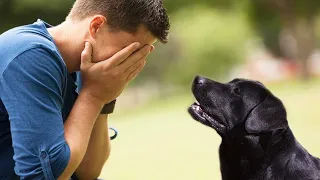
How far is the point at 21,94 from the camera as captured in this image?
Answer: 1.63m

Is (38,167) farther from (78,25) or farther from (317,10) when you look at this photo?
(317,10)

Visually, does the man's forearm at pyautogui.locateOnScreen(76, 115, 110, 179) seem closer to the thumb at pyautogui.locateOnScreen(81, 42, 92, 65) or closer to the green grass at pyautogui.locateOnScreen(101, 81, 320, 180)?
the thumb at pyautogui.locateOnScreen(81, 42, 92, 65)

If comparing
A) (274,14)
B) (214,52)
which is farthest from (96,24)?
(274,14)

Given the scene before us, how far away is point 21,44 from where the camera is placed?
1.67 m

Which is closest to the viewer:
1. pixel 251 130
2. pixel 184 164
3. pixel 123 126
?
pixel 251 130

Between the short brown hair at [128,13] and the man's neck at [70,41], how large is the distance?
0.14 ft

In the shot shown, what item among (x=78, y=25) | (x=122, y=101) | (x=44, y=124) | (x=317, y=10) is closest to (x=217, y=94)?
(x=78, y=25)

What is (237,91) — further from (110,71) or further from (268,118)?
(110,71)

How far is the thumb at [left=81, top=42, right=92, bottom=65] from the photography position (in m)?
1.75

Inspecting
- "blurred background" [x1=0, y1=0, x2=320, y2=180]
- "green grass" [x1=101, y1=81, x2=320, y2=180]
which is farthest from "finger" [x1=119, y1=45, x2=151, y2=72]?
"blurred background" [x1=0, y1=0, x2=320, y2=180]

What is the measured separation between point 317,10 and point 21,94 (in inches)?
538

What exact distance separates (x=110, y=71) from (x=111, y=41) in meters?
0.09

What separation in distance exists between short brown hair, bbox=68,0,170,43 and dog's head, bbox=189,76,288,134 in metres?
0.42

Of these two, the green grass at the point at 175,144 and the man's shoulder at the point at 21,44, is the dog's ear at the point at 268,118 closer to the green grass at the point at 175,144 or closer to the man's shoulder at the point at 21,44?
the man's shoulder at the point at 21,44
